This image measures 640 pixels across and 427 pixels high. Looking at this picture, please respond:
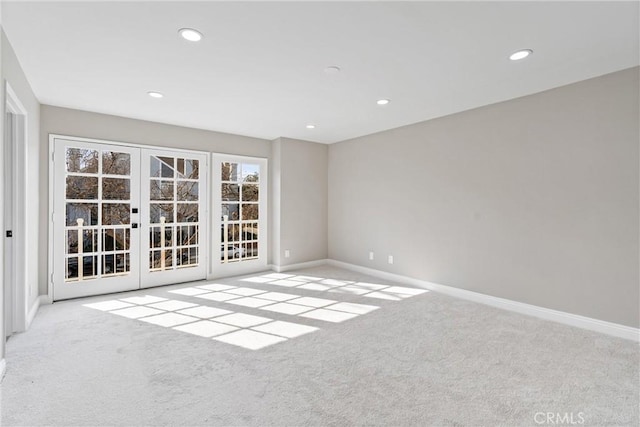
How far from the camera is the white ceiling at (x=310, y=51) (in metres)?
2.02

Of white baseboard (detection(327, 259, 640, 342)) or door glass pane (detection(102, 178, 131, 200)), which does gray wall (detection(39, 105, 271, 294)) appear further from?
white baseboard (detection(327, 259, 640, 342))

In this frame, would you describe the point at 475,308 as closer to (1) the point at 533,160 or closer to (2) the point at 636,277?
(2) the point at 636,277

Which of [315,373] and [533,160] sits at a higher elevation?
[533,160]

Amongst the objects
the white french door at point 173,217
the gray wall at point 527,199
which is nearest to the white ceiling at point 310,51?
the gray wall at point 527,199

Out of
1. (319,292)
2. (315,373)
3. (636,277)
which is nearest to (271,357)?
(315,373)

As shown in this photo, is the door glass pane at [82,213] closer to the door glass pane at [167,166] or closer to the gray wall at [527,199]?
the door glass pane at [167,166]

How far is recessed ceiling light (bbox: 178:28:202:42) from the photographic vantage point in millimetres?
2223

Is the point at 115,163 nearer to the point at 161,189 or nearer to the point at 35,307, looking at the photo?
the point at 161,189

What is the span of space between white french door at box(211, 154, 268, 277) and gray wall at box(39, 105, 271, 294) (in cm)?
24

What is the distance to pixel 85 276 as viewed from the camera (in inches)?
161

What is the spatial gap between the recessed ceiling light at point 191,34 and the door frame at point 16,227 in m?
1.86

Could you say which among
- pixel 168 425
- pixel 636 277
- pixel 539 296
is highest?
pixel 636 277

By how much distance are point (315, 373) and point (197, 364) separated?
937mm

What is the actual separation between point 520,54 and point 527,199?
1639mm
